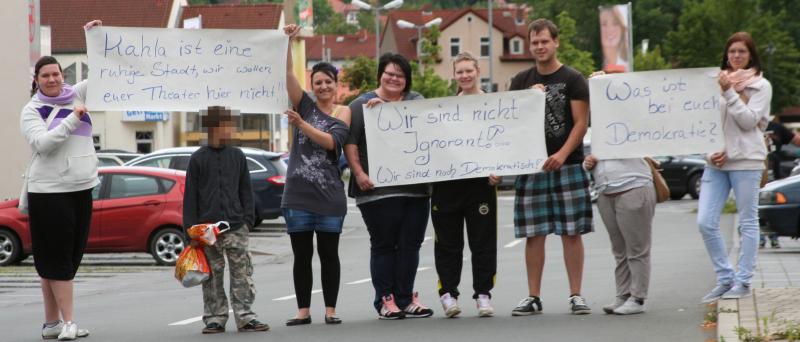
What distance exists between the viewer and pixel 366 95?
1051 centimetres

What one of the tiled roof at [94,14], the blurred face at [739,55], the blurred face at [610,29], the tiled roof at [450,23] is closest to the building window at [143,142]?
the tiled roof at [94,14]

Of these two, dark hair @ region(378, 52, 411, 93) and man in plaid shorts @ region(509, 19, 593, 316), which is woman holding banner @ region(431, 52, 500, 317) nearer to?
man in plaid shorts @ region(509, 19, 593, 316)

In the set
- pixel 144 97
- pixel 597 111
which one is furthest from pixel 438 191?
pixel 144 97

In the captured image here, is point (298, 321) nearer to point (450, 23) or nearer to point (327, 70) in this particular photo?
point (327, 70)

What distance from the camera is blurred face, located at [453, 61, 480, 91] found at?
10.1m

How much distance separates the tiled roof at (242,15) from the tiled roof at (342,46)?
62.1 m

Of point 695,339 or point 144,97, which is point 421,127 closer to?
point 144,97

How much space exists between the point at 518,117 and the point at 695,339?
223 cm

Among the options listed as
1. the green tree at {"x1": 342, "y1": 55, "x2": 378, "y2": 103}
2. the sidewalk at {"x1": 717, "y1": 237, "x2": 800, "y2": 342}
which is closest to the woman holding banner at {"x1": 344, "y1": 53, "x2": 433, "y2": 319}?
the sidewalk at {"x1": 717, "y1": 237, "x2": 800, "y2": 342}

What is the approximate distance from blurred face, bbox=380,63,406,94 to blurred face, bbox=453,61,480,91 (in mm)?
377

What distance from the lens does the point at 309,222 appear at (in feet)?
33.0

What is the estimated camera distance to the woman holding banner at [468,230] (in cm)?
1015

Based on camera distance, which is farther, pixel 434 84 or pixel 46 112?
pixel 434 84

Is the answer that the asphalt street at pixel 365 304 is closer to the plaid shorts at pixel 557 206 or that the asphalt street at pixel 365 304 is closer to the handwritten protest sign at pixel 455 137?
the plaid shorts at pixel 557 206
